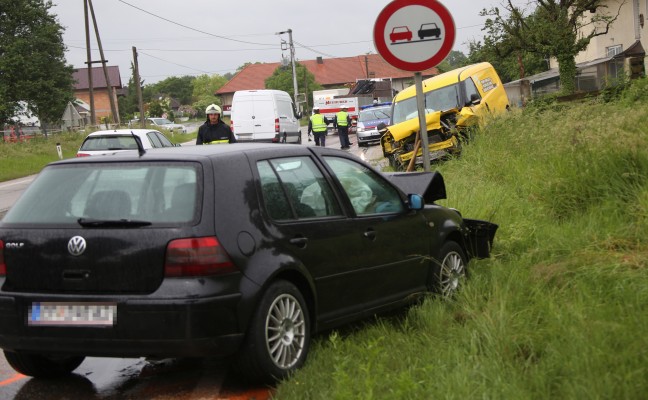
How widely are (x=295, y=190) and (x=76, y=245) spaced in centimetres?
143

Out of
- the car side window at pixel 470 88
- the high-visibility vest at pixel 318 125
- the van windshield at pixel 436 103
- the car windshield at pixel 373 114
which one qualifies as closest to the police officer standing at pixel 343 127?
the high-visibility vest at pixel 318 125

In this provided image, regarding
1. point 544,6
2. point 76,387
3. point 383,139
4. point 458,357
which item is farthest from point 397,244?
point 544,6

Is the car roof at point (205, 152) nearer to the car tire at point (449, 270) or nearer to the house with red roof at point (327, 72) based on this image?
the car tire at point (449, 270)

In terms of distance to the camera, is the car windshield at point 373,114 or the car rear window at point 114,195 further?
the car windshield at point 373,114

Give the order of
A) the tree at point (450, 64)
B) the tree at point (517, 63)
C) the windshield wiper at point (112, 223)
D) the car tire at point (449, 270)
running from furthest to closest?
1. the tree at point (450, 64)
2. the tree at point (517, 63)
3. the car tire at point (449, 270)
4. the windshield wiper at point (112, 223)

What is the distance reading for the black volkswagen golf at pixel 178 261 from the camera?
479 cm

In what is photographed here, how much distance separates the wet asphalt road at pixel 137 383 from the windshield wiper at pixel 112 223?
1028 millimetres

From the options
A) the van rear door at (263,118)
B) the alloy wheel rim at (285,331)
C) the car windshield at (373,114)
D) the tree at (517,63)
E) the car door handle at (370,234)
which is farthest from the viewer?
the tree at (517,63)

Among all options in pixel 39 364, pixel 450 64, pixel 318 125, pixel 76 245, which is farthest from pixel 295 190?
pixel 450 64

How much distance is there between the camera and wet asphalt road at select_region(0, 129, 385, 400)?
5180mm

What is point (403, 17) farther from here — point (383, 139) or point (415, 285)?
point (383, 139)

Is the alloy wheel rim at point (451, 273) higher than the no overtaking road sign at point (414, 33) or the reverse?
the reverse

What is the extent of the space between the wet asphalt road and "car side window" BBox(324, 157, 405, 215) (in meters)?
1.45

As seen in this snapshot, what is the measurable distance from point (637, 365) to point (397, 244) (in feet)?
8.27
